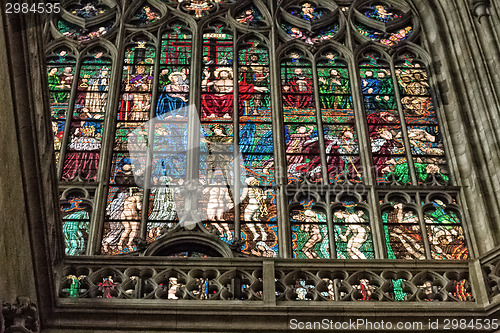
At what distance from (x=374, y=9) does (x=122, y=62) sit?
417 centimetres

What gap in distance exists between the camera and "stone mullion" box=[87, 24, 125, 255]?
10812mm

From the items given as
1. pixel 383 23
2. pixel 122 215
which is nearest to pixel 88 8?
pixel 122 215

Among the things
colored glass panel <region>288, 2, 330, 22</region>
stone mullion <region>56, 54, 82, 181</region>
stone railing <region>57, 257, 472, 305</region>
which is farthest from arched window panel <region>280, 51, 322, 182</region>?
stone mullion <region>56, 54, 82, 181</region>

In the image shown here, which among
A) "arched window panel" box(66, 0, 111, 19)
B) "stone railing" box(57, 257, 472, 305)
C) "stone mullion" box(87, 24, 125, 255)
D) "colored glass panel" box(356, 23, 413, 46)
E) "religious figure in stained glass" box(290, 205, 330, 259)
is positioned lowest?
"stone railing" box(57, 257, 472, 305)

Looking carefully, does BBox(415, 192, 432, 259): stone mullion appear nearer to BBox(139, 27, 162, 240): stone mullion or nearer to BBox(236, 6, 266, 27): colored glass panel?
BBox(139, 27, 162, 240): stone mullion

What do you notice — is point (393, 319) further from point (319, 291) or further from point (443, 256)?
point (443, 256)

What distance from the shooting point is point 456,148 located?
12.0 m

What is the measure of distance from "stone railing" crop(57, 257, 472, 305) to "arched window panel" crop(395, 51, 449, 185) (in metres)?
1.99

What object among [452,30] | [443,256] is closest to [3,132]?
[443,256]

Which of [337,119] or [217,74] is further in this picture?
[217,74]

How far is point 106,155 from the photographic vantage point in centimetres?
1172

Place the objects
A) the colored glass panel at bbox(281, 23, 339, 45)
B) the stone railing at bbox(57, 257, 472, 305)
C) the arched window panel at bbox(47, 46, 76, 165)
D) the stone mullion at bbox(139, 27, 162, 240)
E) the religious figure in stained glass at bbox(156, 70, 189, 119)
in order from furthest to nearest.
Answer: the colored glass panel at bbox(281, 23, 339, 45), the religious figure in stained glass at bbox(156, 70, 189, 119), the arched window panel at bbox(47, 46, 76, 165), the stone mullion at bbox(139, 27, 162, 240), the stone railing at bbox(57, 257, 472, 305)

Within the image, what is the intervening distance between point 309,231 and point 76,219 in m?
2.89

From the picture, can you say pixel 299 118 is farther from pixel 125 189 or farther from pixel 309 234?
pixel 125 189
